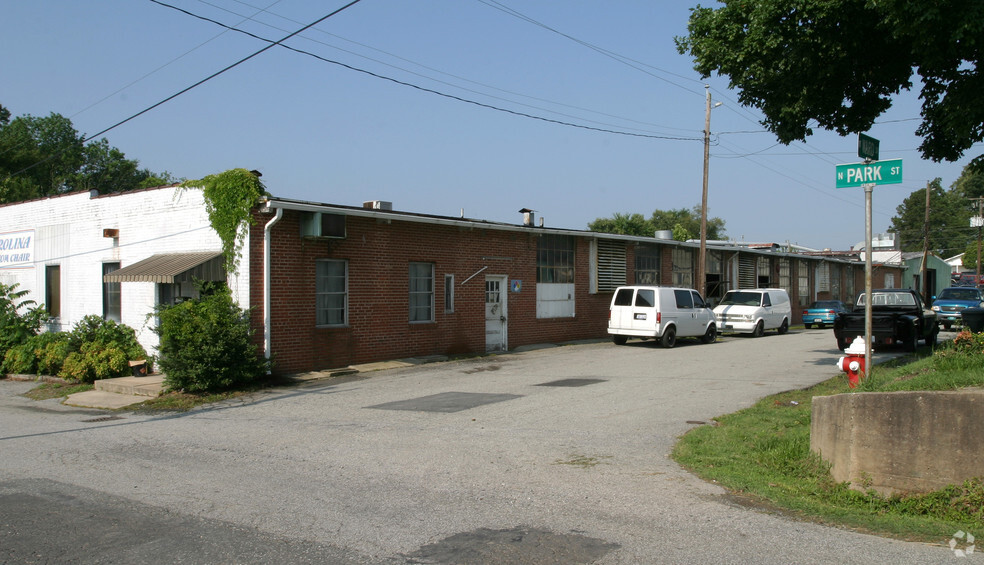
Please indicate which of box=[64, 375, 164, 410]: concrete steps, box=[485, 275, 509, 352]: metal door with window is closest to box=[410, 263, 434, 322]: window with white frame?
box=[485, 275, 509, 352]: metal door with window

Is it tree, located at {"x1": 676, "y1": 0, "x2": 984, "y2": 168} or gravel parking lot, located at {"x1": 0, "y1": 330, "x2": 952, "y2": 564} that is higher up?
tree, located at {"x1": 676, "y1": 0, "x2": 984, "y2": 168}

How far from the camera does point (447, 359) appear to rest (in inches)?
771

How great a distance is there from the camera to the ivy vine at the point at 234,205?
15.4m

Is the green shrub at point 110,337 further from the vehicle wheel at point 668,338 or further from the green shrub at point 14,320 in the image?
the vehicle wheel at point 668,338

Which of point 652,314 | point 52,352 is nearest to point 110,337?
point 52,352

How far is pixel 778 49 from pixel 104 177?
2229 inches

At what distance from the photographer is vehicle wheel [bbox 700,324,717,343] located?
2503cm

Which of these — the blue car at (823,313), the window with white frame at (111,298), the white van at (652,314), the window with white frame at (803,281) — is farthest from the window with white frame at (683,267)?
the window with white frame at (111,298)

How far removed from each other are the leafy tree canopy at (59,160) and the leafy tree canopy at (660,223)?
108 ft

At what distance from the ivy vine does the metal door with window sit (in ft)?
26.1

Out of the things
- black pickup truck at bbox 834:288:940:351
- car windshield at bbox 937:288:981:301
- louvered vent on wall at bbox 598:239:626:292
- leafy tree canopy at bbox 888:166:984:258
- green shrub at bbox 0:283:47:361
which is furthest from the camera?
leafy tree canopy at bbox 888:166:984:258

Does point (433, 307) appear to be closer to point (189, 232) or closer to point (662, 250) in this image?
point (189, 232)

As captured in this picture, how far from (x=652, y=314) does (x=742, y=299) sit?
859 cm

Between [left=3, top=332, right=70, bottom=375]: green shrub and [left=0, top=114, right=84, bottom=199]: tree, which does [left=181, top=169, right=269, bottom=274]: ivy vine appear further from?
[left=0, top=114, right=84, bottom=199]: tree
